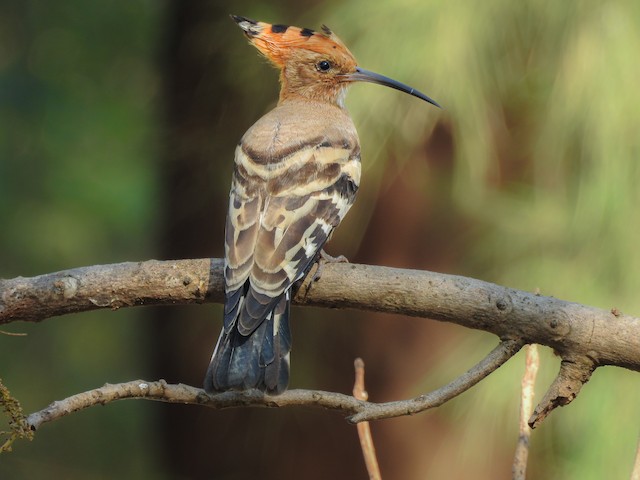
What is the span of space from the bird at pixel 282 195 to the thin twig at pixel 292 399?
0.10 m

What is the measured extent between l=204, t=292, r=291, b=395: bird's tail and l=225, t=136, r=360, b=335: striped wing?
0.03 m

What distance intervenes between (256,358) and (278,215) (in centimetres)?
46

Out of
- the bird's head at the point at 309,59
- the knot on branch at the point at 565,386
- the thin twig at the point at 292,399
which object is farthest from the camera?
the bird's head at the point at 309,59

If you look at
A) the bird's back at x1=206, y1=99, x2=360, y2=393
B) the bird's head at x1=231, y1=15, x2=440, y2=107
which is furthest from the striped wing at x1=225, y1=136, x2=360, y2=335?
the bird's head at x1=231, y1=15, x2=440, y2=107

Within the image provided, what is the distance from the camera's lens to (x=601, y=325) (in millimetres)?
1860

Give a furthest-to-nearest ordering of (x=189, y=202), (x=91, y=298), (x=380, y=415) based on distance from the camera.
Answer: (x=189, y=202) → (x=91, y=298) → (x=380, y=415)

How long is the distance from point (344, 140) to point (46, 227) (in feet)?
10.2

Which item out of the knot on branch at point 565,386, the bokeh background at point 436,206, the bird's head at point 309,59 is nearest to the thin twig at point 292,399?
the knot on branch at point 565,386

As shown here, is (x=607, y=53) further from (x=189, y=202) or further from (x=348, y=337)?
(x=189, y=202)

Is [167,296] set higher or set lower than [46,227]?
higher

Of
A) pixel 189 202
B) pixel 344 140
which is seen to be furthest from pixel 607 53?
pixel 189 202

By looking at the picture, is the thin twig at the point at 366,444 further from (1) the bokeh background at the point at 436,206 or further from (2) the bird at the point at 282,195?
(1) the bokeh background at the point at 436,206

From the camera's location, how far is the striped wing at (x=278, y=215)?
2180 mm

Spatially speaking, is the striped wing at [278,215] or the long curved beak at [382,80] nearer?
the striped wing at [278,215]
